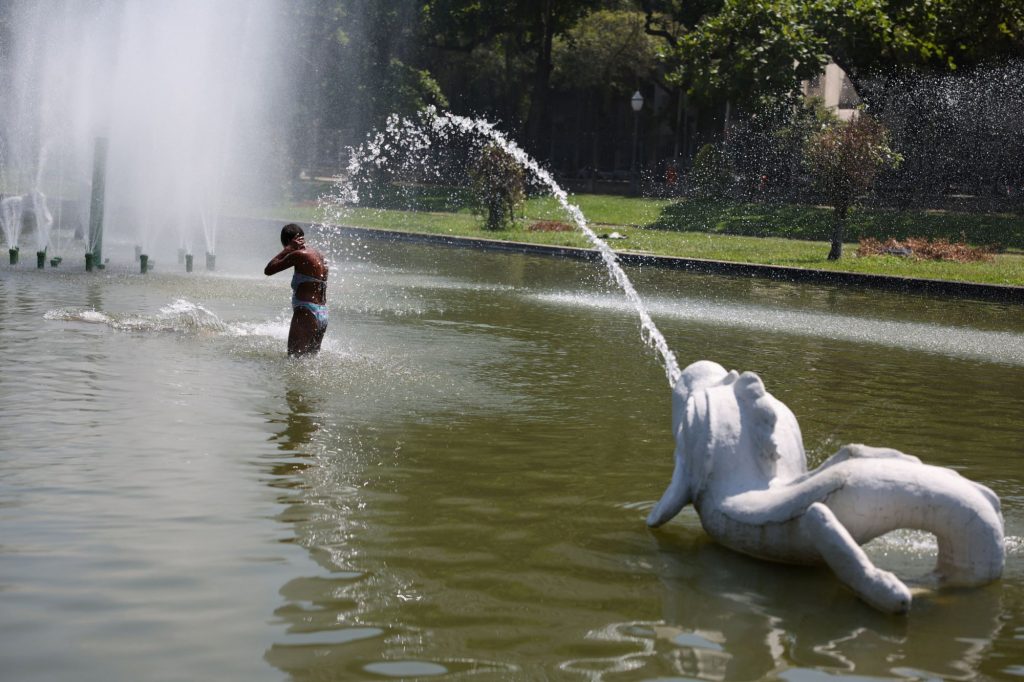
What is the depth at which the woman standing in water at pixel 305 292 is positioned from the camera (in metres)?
11.0

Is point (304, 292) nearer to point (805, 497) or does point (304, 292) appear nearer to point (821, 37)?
point (805, 497)

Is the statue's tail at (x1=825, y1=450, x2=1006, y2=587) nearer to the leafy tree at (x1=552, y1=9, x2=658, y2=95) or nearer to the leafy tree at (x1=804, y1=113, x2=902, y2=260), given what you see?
the leafy tree at (x1=804, y1=113, x2=902, y2=260)

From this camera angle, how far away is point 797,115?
3844 centimetres

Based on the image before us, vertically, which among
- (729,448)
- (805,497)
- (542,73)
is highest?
(542,73)

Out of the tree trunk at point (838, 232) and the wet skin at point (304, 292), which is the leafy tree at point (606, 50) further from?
the wet skin at point (304, 292)

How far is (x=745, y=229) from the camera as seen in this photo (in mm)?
32844

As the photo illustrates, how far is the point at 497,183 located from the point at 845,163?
A: 913 centimetres

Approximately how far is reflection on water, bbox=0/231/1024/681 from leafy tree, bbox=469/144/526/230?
17965 mm

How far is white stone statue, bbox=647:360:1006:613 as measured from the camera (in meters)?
5.34

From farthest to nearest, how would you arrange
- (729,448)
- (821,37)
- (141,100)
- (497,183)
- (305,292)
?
(821,37) → (497,183) → (141,100) → (305,292) → (729,448)

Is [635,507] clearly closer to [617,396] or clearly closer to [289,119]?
[617,396]

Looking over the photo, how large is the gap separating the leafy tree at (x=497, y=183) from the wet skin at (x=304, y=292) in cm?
2060

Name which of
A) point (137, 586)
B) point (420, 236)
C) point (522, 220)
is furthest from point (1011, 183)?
point (137, 586)

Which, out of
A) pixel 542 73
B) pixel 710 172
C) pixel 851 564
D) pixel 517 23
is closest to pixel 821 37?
pixel 710 172
